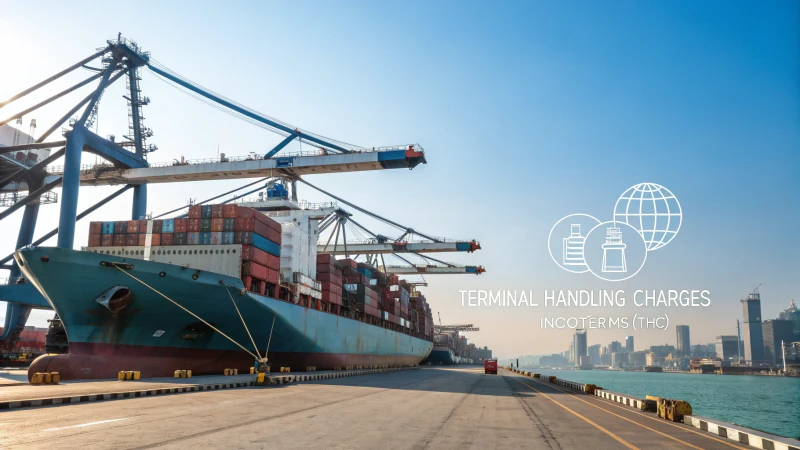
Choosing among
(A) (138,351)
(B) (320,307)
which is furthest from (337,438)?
(B) (320,307)

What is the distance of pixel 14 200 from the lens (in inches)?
2164

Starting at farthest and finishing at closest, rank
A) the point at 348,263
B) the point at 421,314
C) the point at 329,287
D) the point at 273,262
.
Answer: the point at 421,314
the point at 348,263
the point at 329,287
the point at 273,262

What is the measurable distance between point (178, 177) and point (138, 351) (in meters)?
21.8

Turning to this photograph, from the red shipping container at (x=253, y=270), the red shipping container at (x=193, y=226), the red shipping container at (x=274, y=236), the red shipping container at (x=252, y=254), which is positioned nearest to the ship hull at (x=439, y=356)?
the red shipping container at (x=274, y=236)

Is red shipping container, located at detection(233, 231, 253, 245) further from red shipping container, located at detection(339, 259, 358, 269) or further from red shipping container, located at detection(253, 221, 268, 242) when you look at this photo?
red shipping container, located at detection(339, 259, 358, 269)

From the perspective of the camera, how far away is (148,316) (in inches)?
1108

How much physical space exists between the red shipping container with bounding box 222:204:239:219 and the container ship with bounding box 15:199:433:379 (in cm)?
8

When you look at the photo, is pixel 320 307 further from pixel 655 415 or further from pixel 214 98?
pixel 655 415

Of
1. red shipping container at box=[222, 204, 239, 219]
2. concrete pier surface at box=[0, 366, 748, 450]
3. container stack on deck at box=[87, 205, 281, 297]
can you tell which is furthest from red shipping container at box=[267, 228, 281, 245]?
concrete pier surface at box=[0, 366, 748, 450]

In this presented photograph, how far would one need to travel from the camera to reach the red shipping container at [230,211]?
1298 inches

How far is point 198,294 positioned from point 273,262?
721 cm

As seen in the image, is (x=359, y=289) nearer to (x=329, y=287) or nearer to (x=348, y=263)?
(x=348, y=263)

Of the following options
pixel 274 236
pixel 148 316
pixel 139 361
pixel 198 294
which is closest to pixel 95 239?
pixel 148 316

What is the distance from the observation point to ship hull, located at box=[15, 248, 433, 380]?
26016 millimetres
